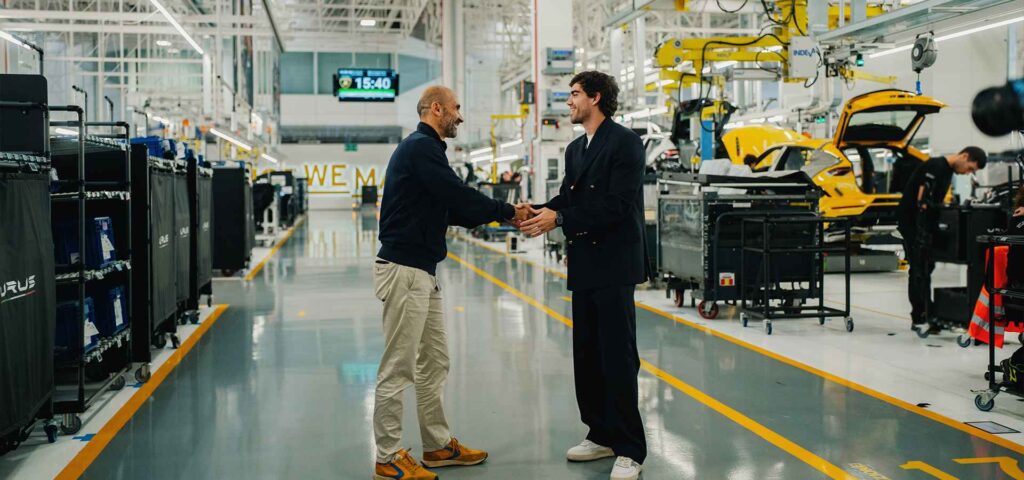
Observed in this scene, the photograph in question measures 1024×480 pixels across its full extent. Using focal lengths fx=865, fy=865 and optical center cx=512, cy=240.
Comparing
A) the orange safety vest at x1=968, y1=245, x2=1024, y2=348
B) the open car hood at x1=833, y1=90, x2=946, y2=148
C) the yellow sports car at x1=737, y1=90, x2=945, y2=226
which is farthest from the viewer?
the yellow sports car at x1=737, y1=90, x2=945, y2=226

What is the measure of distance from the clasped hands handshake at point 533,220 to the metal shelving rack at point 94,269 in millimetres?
2414

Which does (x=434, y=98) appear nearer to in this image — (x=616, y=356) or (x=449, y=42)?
(x=616, y=356)

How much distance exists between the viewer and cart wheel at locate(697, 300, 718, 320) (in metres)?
8.82

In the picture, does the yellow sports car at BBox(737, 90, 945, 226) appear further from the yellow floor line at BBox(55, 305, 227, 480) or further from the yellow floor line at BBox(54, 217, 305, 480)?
the yellow floor line at BBox(55, 305, 227, 480)

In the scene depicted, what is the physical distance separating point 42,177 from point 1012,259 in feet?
17.3

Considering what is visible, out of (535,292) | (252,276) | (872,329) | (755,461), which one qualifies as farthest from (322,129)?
(755,461)

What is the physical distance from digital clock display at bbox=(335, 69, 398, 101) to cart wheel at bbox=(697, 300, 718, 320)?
24968 mm

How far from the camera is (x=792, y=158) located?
13.2 metres

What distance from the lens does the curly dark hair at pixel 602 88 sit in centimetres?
409

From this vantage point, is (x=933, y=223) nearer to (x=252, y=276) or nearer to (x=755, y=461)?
(x=755, y=461)

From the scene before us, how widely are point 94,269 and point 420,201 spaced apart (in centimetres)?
254

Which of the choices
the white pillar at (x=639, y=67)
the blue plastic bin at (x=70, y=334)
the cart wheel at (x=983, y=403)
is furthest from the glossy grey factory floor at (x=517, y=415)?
the white pillar at (x=639, y=67)

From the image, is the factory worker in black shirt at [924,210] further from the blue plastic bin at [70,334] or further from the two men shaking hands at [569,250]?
the blue plastic bin at [70,334]

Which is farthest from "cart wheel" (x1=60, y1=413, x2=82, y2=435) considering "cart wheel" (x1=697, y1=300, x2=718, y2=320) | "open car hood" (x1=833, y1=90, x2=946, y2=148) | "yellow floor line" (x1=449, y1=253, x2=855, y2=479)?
"open car hood" (x1=833, y1=90, x2=946, y2=148)
